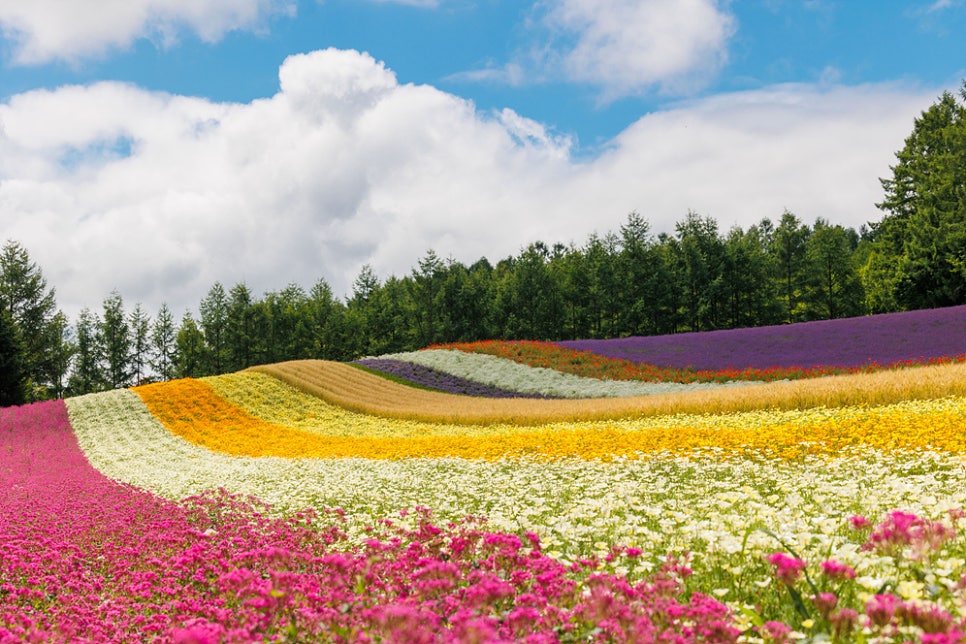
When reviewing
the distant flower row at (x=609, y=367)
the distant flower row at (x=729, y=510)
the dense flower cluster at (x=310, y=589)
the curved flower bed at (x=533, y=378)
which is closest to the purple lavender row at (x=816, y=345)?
the distant flower row at (x=609, y=367)

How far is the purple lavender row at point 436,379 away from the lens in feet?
132

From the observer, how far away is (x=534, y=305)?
75312 mm

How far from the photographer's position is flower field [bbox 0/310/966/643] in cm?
397

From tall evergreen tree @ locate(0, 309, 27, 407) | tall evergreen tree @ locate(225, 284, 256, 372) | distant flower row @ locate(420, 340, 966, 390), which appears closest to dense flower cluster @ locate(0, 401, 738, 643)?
distant flower row @ locate(420, 340, 966, 390)

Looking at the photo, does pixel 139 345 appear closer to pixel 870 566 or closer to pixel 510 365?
pixel 510 365

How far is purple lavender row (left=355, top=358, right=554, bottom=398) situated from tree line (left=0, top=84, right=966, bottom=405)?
24514 mm

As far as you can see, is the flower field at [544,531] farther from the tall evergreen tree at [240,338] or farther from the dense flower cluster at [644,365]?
the tall evergreen tree at [240,338]

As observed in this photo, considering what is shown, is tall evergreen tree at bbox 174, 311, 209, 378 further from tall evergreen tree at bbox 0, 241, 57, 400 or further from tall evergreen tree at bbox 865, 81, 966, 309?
tall evergreen tree at bbox 865, 81, 966, 309

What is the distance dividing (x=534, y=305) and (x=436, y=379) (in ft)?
106

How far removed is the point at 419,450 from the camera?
18484 mm

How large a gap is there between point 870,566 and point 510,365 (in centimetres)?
4034

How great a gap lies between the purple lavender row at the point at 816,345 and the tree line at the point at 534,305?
26.9 meters

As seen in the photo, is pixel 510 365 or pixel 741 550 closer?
pixel 741 550

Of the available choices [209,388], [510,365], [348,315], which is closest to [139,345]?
[348,315]
